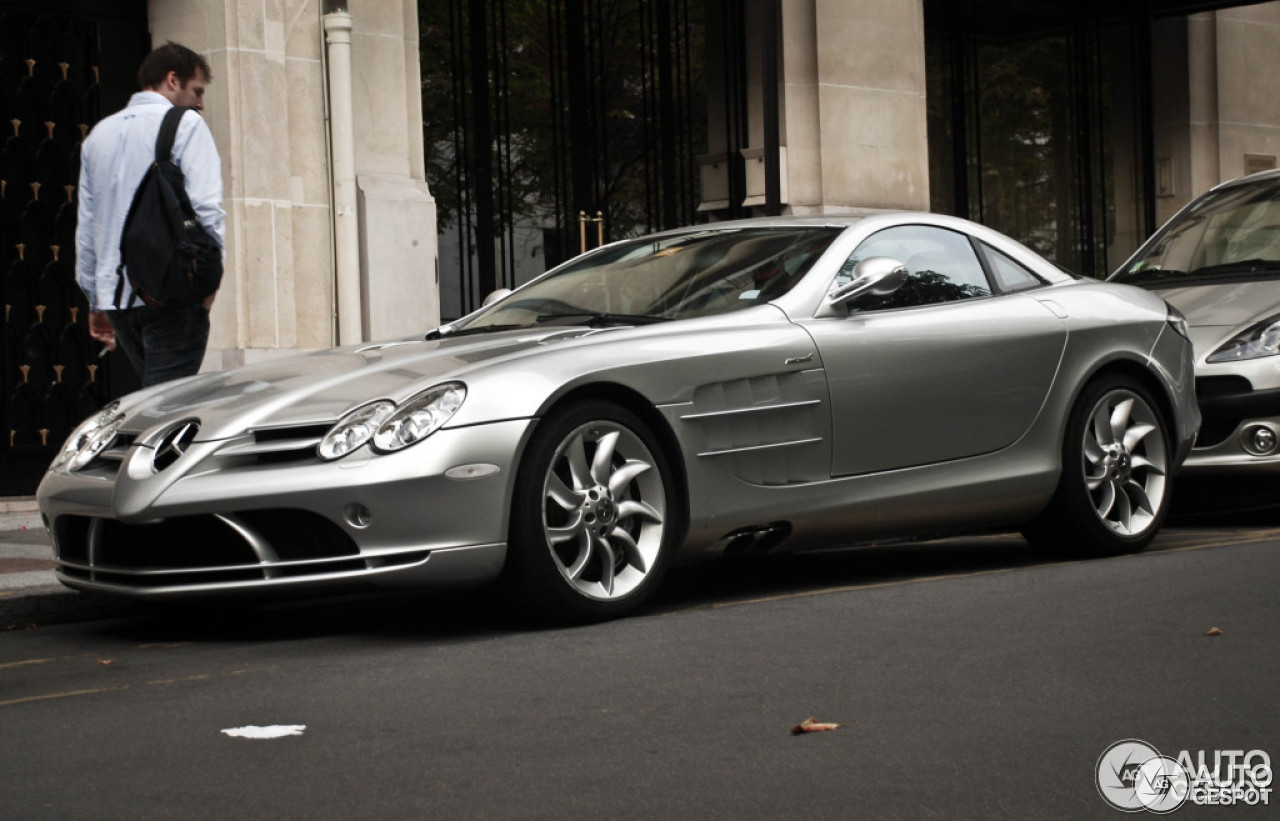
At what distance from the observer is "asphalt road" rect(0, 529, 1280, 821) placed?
3.73 m

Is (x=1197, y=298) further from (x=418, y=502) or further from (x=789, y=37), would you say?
(x=789, y=37)

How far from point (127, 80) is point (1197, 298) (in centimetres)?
677

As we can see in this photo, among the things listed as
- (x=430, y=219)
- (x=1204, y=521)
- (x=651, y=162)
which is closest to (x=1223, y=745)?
(x=1204, y=521)

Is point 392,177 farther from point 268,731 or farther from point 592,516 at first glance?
point 268,731

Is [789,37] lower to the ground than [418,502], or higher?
higher

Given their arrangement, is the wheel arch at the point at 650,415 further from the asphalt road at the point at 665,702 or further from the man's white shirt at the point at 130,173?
the man's white shirt at the point at 130,173

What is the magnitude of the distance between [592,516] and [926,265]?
6.88ft

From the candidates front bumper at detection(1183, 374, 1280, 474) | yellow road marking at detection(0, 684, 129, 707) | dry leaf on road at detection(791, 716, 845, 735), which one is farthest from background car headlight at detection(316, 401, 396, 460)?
front bumper at detection(1183, 374, 1280, 474)

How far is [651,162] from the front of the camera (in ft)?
49.5

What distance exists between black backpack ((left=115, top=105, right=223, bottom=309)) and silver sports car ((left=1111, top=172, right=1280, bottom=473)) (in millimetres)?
4554

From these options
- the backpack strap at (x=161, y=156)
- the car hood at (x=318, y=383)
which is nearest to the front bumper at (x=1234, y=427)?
the car hood at (x=318, y=383)

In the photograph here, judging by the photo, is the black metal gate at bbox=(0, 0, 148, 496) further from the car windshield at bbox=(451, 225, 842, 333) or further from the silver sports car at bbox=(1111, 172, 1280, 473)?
the silver sports car at bbox=(1111, 172, 1280, 473)

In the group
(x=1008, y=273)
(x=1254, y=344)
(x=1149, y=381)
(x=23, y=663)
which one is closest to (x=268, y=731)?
(x=23, y=663)

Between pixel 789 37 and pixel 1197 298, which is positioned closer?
pixel 1197 298
